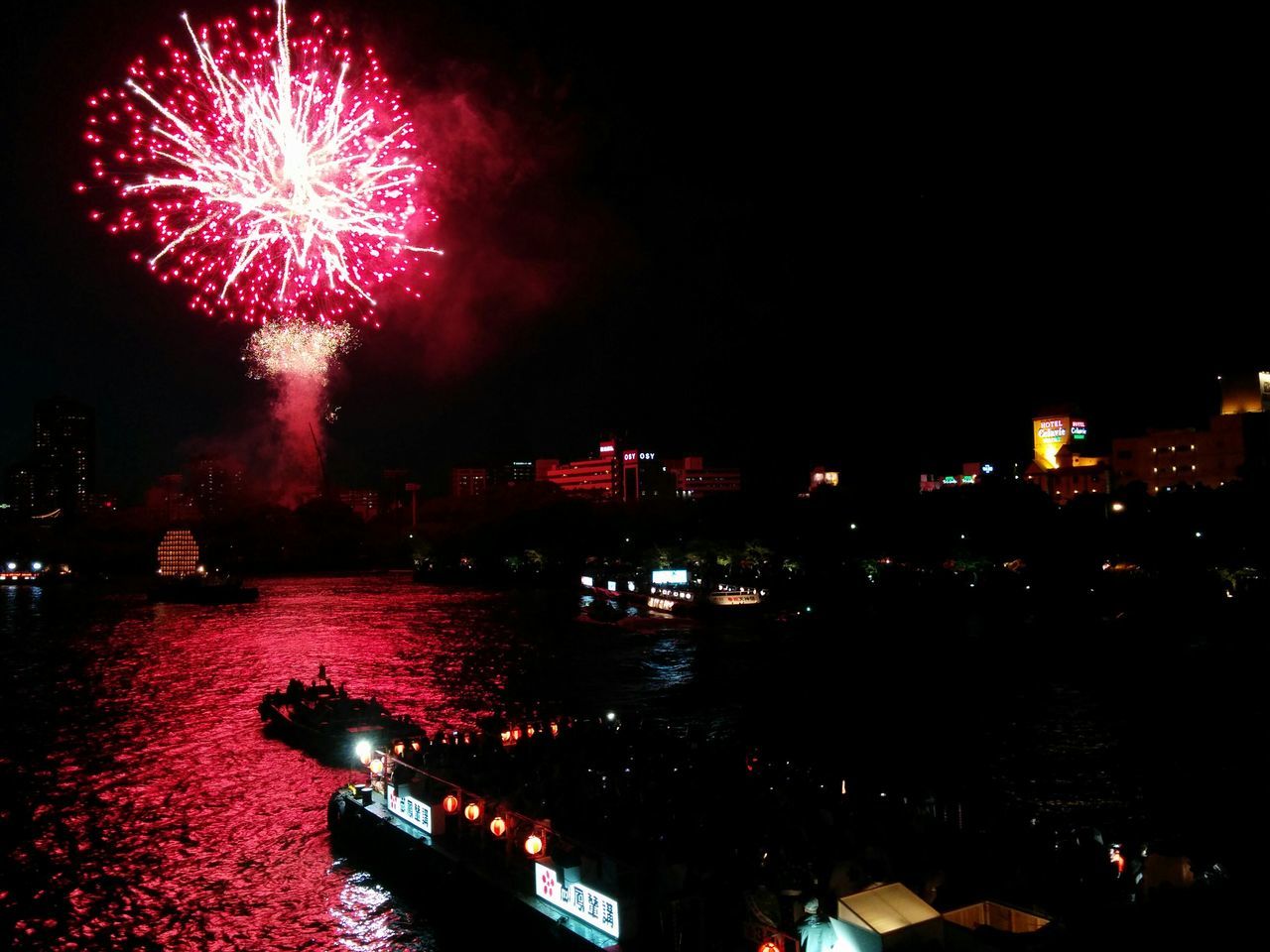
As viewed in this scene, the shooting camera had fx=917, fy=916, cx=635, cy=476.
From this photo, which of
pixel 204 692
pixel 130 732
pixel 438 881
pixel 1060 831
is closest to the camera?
pixel 1060 831

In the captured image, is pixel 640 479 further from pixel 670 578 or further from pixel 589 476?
pixel 670 578

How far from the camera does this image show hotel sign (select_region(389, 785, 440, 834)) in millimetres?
13391

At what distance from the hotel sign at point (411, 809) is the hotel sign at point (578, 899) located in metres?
2.99

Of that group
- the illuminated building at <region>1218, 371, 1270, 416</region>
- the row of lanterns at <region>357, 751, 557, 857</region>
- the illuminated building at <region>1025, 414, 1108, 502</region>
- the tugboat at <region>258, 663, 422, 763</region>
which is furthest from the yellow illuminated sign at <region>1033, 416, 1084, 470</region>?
the row of lanterns at <region>357, 751, 557, 857</region>

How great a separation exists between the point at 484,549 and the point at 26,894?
293 feet

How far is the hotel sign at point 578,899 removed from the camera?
9430 mm

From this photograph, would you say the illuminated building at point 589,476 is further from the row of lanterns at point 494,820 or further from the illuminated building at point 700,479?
the row of lanterns at point 494,820

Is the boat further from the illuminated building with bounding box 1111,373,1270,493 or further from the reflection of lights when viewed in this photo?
the illuminated building with bounding box 1111,373,1270,493

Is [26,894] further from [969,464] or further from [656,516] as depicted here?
[969,464]

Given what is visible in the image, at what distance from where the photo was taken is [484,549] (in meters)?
103

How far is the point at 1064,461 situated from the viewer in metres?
83.2

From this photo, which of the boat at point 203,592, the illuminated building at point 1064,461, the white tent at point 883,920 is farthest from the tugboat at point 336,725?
the illuminated building at point 1064,461

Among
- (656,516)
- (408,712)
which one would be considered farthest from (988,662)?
(656,516)

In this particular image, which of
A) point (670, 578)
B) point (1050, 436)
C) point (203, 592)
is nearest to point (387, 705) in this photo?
point (670, 578)
